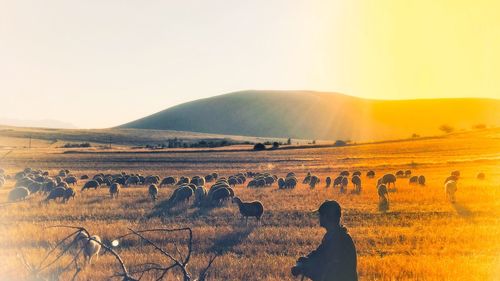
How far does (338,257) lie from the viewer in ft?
19.4

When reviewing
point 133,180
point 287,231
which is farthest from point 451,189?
point 133,180

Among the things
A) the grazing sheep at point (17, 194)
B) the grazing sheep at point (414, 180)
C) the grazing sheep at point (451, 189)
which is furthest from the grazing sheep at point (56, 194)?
the grazing sheep at point (414, 180)

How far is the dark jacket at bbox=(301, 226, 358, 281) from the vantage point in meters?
5.88

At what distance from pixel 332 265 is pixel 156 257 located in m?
8.18

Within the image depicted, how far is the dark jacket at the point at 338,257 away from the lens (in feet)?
19.3

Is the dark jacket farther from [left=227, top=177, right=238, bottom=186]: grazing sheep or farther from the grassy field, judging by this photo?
[left=227, top=177, right=238, bottom=186]: grazing sheep

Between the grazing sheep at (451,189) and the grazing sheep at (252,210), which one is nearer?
the grazing sheep at (252,210)

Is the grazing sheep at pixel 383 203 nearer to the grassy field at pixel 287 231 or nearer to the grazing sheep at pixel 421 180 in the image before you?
the grassy field at pixel 287 231

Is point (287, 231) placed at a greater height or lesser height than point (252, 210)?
lesser

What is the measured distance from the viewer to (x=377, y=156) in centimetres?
6469

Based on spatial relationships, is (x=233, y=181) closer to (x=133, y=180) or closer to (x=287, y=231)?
(x=133, y=180)

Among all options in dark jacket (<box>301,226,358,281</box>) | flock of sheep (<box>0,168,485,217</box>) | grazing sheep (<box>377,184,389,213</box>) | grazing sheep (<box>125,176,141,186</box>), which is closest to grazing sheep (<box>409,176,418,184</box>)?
flock of sheep (<box>0,168,485,217</box>)

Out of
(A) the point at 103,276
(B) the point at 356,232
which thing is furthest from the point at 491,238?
(A) the point at 103,276

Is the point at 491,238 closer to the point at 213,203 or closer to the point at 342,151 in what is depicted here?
the point at 213,203
